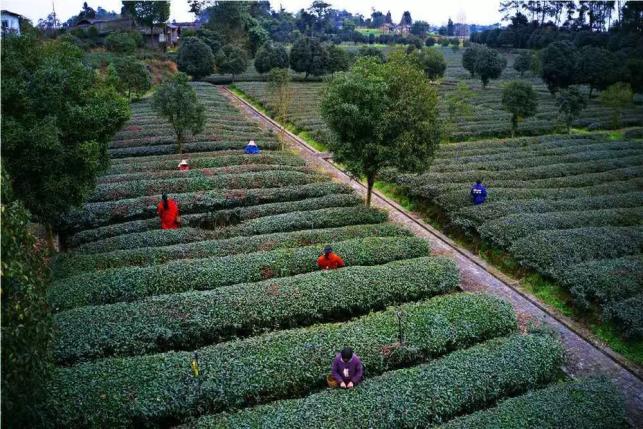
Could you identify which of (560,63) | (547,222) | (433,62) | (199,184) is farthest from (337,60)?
(547,222)

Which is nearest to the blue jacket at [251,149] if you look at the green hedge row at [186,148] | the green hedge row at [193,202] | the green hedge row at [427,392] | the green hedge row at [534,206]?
the green hedge row at [186,148]

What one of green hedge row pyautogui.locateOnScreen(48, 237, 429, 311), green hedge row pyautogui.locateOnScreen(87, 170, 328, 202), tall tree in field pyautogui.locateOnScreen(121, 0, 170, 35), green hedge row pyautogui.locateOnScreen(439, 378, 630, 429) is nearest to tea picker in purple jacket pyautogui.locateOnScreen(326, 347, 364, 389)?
green hedge row pyautogui.locateOnScreen(439, 378, 630, 429)

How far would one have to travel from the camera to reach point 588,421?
1040cm

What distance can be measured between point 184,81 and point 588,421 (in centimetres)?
2973

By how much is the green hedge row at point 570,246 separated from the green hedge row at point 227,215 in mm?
8345

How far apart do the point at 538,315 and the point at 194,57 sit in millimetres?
64741

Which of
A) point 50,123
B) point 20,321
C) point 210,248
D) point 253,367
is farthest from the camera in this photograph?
point 210,248

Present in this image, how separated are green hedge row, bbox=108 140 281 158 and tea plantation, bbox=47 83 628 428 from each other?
877 cm

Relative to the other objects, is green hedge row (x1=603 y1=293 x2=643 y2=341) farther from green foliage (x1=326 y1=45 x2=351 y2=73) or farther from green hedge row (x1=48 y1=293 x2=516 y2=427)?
green foliage (x1=326 y1=45 x2=351 y2=73)

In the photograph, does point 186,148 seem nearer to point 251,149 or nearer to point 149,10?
point 251,149

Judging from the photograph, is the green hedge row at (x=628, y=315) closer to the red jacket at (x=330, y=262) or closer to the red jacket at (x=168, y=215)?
the red jacket at (x=330, y=262)

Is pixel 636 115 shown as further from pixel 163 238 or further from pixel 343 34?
pixel 343 34

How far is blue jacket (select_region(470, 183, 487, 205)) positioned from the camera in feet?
76.4

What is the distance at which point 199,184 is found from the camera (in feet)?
82.0
